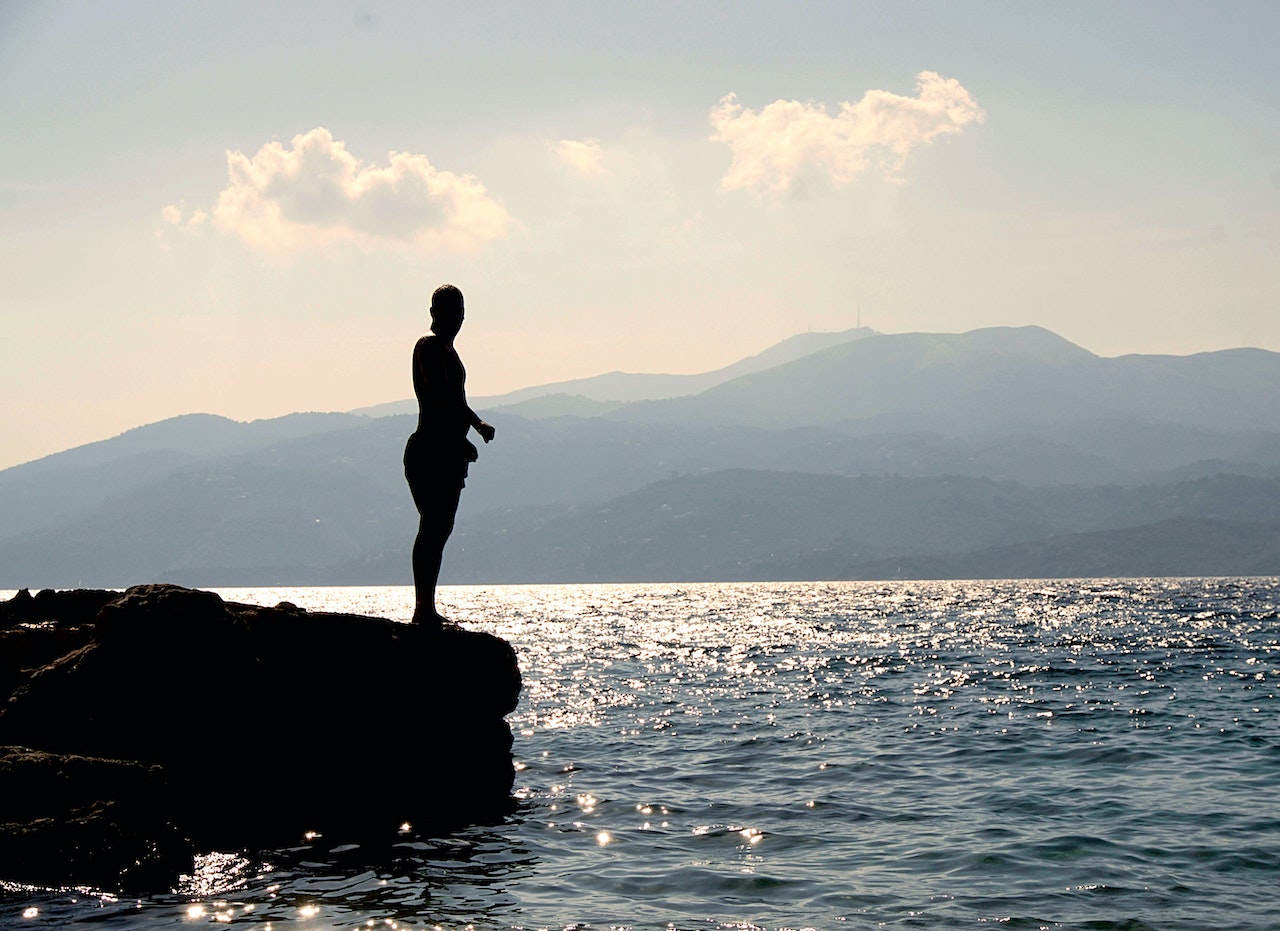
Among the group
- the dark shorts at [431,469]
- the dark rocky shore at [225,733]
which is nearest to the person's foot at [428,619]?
the dark rocky shore at [225,733]

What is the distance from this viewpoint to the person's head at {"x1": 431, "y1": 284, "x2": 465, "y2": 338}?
1447cm

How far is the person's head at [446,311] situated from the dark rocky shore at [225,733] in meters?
4.11

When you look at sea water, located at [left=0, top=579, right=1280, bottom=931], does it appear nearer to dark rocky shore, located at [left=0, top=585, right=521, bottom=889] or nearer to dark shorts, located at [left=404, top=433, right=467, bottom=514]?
dark rocky shore, located at [left=0, top=585, right=521, bottom=889]

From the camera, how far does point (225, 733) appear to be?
1132 centimetres

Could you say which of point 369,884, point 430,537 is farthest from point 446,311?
point 369,884

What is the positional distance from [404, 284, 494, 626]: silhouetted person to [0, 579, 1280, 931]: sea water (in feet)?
8.70

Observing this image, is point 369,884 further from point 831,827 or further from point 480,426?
point 480,426

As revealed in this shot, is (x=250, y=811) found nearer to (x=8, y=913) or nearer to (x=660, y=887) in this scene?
(x=8, y=913)

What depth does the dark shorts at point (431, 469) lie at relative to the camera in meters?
14.2

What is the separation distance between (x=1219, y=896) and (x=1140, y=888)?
0.68 meters

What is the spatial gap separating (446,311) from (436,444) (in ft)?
6.12

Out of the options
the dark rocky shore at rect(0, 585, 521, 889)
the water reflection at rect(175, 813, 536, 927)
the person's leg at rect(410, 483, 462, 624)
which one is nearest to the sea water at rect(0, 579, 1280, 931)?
the water reflection at rect(175, 813, 536, 927)

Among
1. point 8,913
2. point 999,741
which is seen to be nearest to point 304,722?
point 8,913

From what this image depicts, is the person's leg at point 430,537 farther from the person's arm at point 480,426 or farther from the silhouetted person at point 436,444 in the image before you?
the person's arm at point 480,426
